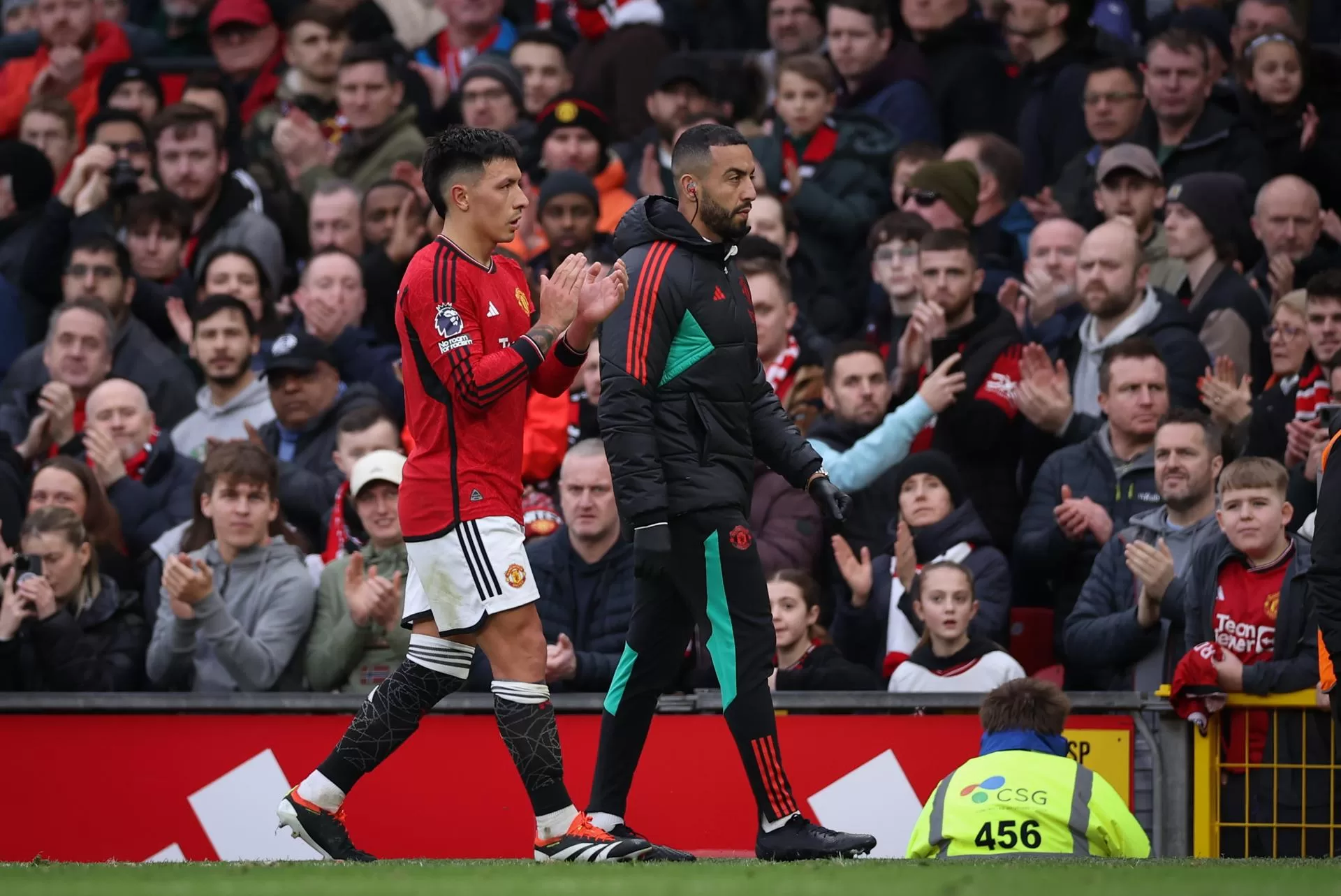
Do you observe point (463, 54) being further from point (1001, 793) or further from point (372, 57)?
point (1001, 793)

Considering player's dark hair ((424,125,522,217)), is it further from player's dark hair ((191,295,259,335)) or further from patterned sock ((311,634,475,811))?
player's dark hair ((191,295,259,335))

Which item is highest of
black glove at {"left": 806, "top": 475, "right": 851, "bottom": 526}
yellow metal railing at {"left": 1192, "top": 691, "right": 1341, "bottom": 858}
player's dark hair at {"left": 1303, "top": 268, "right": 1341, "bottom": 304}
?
player's dark hair at {"left": 1303, "top": 268, "right": 1341, "bottom": 304}

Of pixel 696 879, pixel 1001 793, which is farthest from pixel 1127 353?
pixel 696 879

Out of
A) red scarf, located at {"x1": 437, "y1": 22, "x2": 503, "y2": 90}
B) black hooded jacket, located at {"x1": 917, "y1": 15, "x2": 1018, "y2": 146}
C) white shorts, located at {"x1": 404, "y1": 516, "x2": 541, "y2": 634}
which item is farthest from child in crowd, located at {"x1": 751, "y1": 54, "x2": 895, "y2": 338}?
white shorts, located at {"x1": 404, "y1": 516, "x2": 541, "y2": 634}

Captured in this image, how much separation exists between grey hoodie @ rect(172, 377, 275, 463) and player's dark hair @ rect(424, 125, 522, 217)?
5009mm

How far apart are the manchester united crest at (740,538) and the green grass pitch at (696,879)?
1089 millimetres

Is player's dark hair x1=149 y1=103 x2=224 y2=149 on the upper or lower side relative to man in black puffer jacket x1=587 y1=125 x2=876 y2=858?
upper

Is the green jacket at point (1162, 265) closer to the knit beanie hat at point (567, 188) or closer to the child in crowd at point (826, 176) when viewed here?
the child in crowd at point (826, 176)

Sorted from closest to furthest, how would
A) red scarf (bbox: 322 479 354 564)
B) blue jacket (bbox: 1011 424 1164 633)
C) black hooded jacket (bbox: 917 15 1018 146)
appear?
1. blue jacket (bbox: 1011 424 1164 633)
2. red scarf (bbox: 322 479 354 564)
3. black hooded jacket (bbox: 917 15 1018 146)

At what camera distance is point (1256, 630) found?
329 inches

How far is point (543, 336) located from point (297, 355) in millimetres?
5062

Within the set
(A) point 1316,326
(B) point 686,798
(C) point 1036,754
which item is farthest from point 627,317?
(A) point 1316,326

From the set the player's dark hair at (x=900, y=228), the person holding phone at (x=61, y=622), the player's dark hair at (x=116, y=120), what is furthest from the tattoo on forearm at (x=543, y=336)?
the player's dark hair at (x=116, y=120)

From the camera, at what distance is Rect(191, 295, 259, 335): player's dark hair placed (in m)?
11.7
